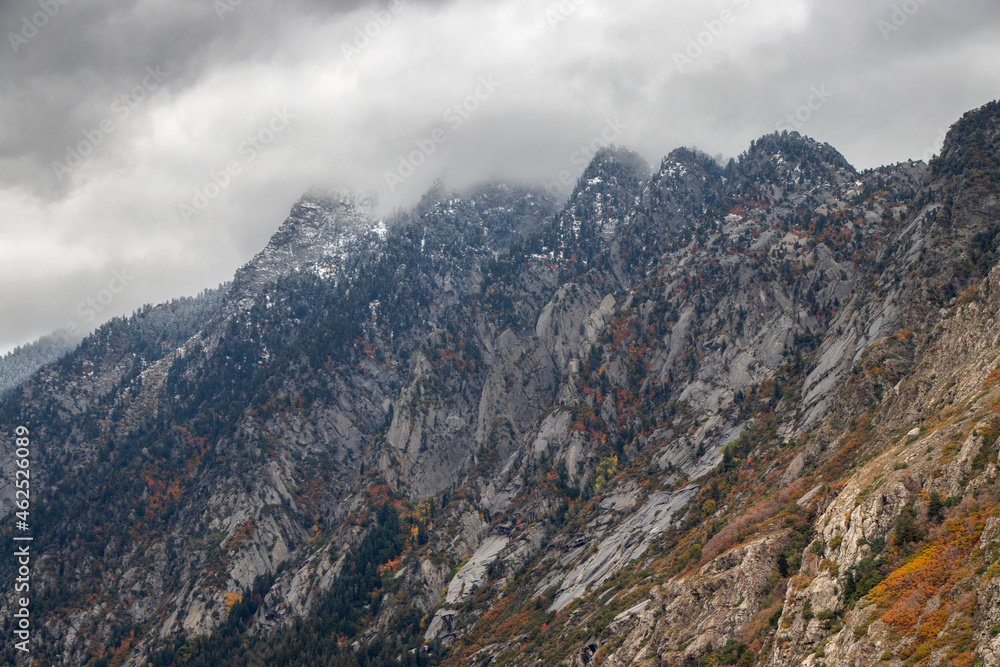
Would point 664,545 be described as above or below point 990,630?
below

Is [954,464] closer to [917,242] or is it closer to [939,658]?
[939,658]

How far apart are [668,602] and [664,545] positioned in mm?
45050

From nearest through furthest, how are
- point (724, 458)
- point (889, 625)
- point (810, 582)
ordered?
point (889, 625)
point (810, 582)
point (724, 458)

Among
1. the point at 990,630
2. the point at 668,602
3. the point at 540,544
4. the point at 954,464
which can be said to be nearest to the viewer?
the point at 990,630

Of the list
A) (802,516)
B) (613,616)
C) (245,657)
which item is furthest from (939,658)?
(245,657)

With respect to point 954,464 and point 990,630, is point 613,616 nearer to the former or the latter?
point 954,464

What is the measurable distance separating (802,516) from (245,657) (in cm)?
17014

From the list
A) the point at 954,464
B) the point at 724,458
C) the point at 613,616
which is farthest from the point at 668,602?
the point at 724,458

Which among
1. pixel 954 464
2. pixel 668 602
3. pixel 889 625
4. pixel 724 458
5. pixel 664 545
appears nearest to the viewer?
pixel 889 625

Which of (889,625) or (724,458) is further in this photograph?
(724,458)

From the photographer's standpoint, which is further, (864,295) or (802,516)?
(864,295)

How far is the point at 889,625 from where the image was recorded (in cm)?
4497

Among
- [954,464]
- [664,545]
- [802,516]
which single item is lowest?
[664,545]

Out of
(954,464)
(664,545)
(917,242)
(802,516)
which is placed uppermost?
A: (917,242)
